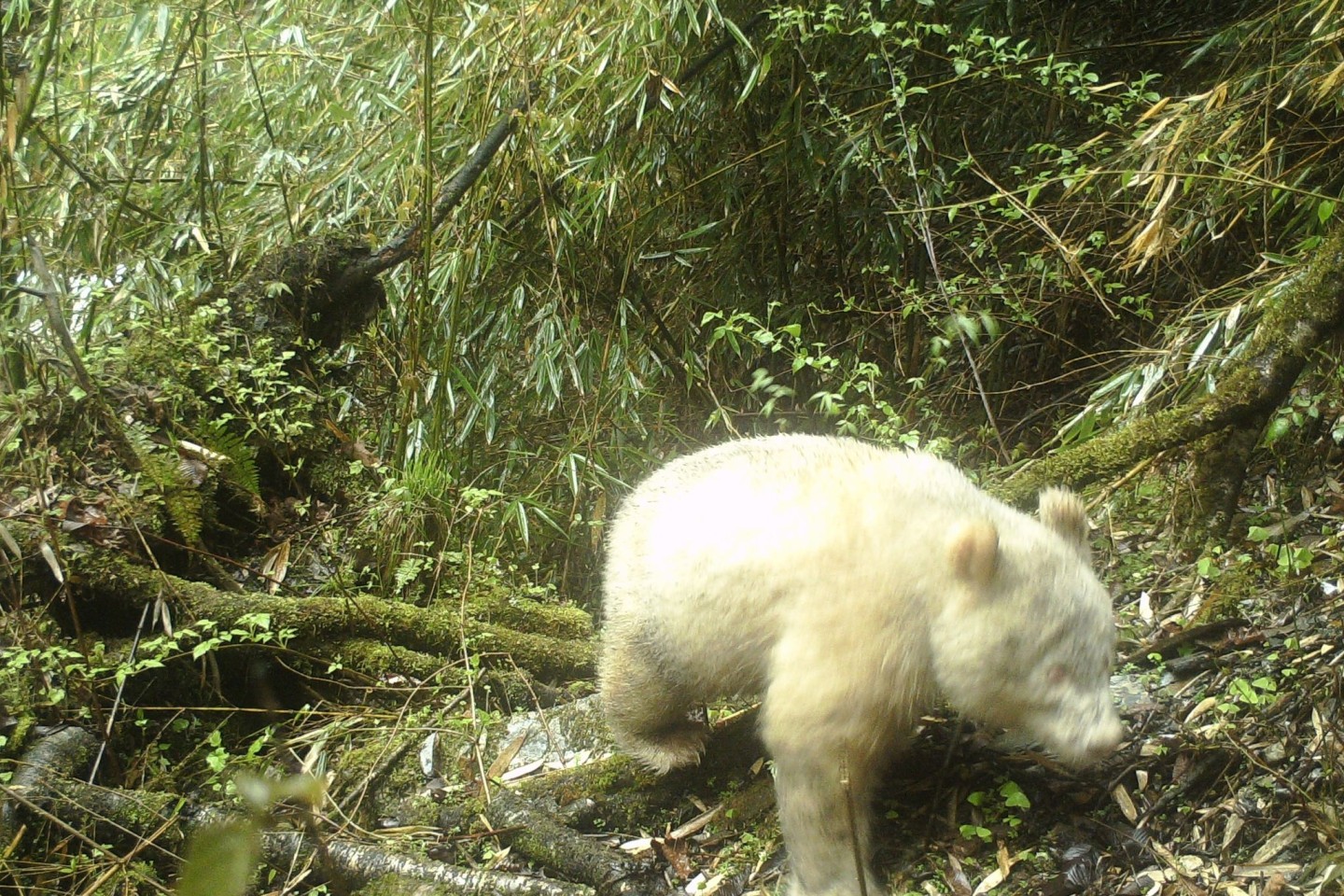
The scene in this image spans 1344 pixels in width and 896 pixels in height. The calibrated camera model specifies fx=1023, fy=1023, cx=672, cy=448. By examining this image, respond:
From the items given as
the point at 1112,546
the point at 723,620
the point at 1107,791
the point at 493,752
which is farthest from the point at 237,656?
the point at 1112,546

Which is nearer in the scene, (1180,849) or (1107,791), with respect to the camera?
(1180,849)

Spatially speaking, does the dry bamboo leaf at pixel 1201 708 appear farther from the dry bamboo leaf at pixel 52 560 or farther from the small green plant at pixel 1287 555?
the dry bamboo leaf at pixel 52 560

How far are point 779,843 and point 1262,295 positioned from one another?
2.62 m

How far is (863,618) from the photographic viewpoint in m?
2.82

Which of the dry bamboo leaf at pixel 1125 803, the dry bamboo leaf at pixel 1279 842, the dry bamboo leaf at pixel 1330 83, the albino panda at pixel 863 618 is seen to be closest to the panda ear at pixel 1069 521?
the albino panda at pixel 863 618

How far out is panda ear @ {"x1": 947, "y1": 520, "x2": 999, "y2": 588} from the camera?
2730mm

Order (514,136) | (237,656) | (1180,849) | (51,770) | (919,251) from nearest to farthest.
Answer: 1. (1180,849)
2. (51,770)
3. (237,656)
4. (514,136)
5. (919,251)

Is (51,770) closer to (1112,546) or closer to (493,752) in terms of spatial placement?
(493,752)

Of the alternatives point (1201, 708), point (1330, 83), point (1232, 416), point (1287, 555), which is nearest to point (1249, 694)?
point (1201, 708)

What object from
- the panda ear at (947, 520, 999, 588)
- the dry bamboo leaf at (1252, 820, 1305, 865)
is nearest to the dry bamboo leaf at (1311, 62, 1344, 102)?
the panda ear at (947, 520, 999, 588)

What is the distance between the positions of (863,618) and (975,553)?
35cm

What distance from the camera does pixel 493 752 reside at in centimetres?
380

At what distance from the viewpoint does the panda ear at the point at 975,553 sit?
8.96 feet

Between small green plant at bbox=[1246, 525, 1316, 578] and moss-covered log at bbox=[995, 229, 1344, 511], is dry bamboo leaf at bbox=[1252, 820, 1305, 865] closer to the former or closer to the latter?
small green plant at bbox=[1246, 525, 1316, 578]
